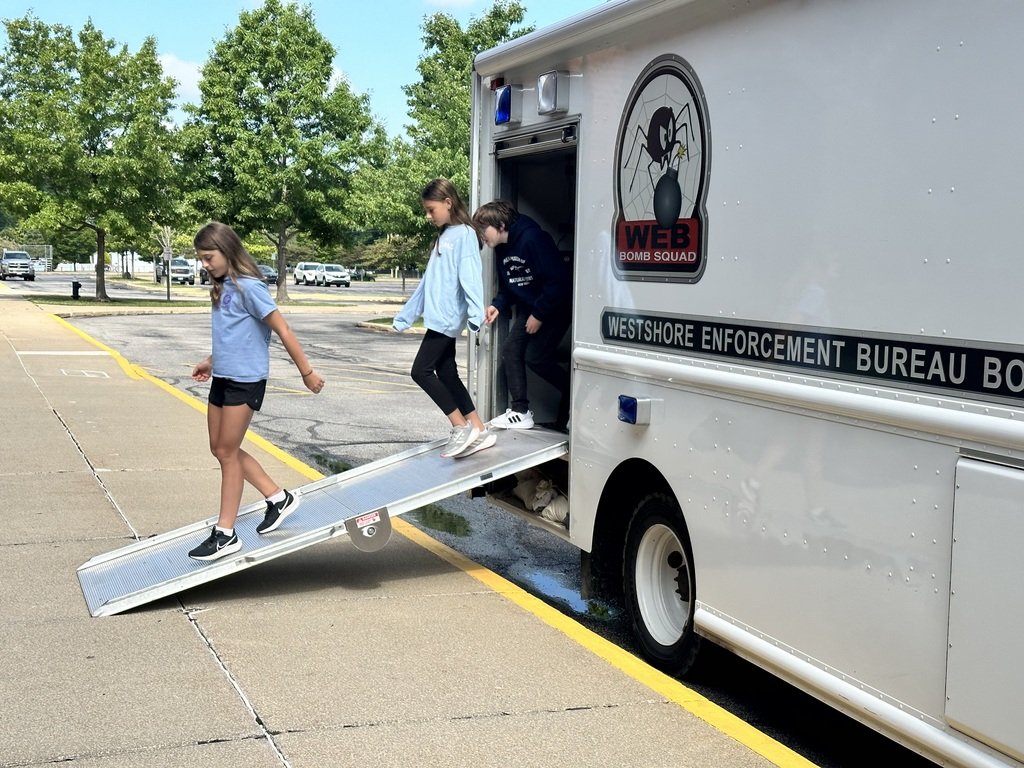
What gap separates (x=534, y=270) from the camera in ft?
21.5

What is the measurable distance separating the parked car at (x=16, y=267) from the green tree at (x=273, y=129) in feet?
117

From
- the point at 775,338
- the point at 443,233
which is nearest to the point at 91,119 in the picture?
the point at 443,233

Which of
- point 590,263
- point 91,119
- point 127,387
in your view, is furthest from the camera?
point 91,119

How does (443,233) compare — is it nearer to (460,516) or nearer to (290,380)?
(460,516)

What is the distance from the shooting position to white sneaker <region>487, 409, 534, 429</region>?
22.1 ft

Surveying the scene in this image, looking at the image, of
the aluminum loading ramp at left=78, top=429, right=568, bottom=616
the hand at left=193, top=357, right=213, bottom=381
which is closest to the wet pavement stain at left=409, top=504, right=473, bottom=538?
the aluminum loading ramp at left=78, top=429, right=568, bottom=616

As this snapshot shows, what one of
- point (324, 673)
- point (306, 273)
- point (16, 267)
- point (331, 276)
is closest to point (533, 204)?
point (324, 673)

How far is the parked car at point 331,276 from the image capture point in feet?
228

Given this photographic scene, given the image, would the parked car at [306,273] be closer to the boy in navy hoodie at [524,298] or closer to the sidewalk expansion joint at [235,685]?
the boy in navy hoodie at [524,298]

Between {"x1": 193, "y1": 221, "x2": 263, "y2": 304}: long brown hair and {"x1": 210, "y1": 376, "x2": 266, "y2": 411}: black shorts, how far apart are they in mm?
408

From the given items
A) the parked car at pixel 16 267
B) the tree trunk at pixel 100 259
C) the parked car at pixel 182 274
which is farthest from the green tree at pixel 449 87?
the parked car at pixel 16 267

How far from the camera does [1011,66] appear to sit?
310 centimetres

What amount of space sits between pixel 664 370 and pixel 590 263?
0.88 meters

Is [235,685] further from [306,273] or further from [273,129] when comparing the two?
[306,273]
